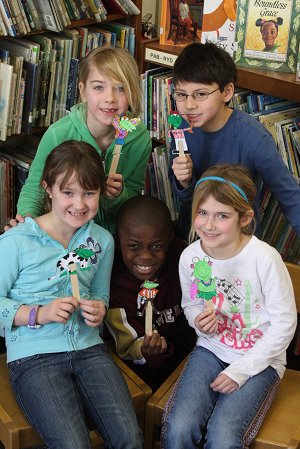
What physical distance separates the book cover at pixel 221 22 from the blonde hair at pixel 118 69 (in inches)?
22.3

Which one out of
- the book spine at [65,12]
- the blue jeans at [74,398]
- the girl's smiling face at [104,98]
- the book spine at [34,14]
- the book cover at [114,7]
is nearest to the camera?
the blue jeans at [74,398]

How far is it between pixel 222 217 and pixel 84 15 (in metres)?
1.40

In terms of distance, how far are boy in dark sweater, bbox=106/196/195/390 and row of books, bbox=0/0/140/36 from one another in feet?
2.86

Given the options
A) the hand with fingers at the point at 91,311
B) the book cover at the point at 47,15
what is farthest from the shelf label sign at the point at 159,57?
the hand with fingers at the point at 91,311

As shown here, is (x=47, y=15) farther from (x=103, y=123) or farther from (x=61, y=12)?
(x=103, y=123)

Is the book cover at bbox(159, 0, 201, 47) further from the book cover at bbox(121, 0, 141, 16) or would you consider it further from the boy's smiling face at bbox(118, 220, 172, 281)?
the boy's smiling face at bbox(118, 220, 172, 281)

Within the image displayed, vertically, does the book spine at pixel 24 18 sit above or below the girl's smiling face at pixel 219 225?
above

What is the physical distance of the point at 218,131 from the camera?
2.36 m

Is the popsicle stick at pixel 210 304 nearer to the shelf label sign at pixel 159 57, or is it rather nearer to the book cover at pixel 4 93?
the book cover at pixel 4 93

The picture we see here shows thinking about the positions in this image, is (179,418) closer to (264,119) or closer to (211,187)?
(211,187)

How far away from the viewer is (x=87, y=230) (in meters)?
2.18

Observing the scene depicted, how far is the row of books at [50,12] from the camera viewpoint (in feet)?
8.98

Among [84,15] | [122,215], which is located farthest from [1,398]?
[84,15]

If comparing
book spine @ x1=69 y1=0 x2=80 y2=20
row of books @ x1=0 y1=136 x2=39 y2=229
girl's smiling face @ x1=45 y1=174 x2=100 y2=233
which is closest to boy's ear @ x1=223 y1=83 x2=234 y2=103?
girl's smiling face @ x1=45 y1=174 x2=100 y2=233
